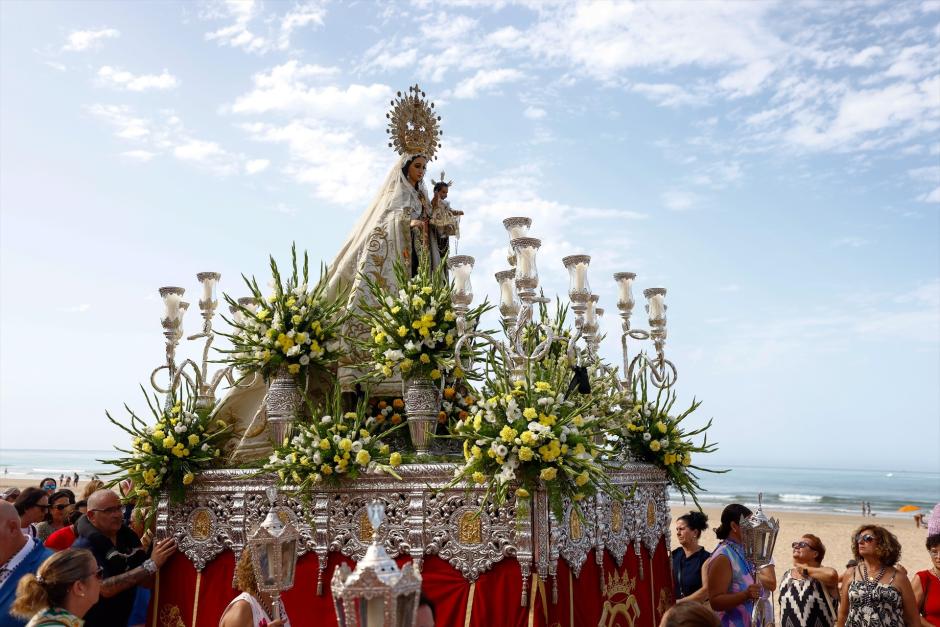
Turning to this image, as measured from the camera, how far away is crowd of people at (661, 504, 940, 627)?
6039 millimetres

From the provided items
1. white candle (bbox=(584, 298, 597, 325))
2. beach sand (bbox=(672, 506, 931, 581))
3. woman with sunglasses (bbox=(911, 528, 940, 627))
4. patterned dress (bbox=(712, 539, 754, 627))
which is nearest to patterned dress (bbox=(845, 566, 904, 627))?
woman with sunglasses (bbox=(911, 528, 940, 627))

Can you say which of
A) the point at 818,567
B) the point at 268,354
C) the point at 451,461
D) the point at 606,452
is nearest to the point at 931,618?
the point at 818,567

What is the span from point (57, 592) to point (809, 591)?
594 cm

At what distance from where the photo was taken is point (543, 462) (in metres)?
6.26

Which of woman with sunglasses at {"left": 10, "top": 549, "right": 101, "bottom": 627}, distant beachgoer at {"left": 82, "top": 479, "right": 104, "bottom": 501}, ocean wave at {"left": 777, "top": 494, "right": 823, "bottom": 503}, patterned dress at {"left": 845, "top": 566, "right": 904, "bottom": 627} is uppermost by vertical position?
distant beachgoer at {"left": 82, "top": 479, "right": 104, "bottom": 501}

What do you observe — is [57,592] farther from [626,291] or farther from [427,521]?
[626,291]

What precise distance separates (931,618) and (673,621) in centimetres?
435

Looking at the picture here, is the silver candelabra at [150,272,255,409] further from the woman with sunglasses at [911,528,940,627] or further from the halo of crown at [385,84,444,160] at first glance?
the woman with sunglasses at [911,528,940,627]

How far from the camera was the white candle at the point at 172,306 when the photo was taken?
353 inches

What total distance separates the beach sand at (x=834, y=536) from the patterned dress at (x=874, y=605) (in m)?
12.5

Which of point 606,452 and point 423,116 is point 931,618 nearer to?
point 606,452

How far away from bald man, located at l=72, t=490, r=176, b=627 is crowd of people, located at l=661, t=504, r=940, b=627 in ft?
15.3

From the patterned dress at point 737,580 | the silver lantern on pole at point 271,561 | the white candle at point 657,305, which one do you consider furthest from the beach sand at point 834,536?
the silver lantern on pole at point 271,561

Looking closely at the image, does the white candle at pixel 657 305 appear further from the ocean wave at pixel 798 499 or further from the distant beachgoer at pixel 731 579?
the ocean wave at pixel 798 499
